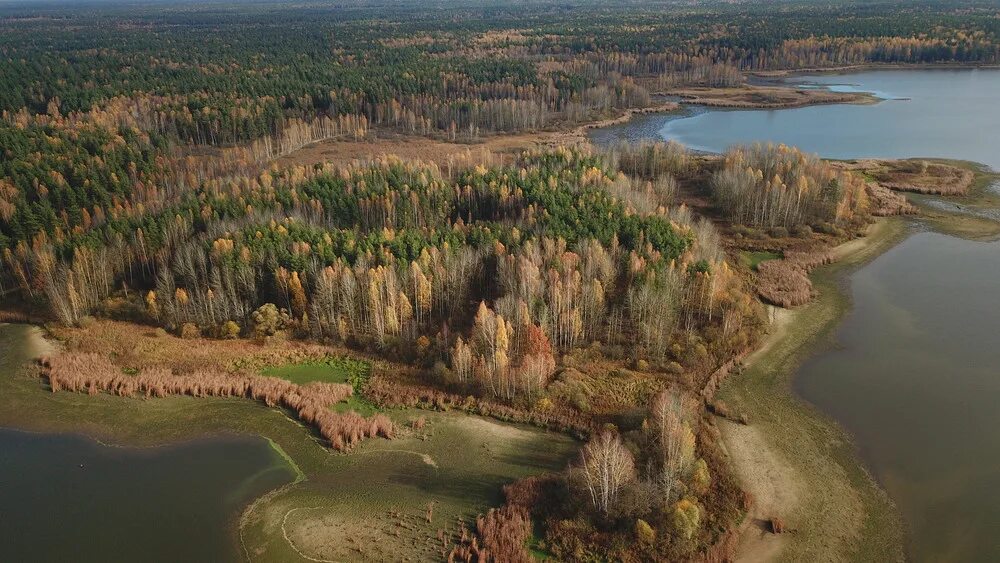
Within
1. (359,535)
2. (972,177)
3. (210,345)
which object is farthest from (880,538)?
(972,177)

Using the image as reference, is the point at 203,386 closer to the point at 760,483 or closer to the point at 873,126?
the point at 760,483

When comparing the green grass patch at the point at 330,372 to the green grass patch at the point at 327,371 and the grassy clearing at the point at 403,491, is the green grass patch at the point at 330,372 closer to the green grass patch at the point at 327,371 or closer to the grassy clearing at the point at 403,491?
the green grass patch at the point at 327,371

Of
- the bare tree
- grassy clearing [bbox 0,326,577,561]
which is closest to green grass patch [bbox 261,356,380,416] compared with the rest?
grassy clearing [bbox 0,326,577,561]

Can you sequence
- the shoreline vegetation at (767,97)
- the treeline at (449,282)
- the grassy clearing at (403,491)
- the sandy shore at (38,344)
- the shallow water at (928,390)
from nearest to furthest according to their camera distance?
the grassy clearing at (403,491)
the shallow water at (928,390)
the treeline at (449,282)
the sandy shore at (38,344)
the shoreline vegetation at (767,97)

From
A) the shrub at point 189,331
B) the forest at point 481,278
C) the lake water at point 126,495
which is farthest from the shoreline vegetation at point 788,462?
the shrub at point 189,331

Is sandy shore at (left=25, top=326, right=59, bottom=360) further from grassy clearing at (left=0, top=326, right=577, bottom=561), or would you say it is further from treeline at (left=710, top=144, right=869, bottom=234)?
treeline at (left=710, top=144, right=869, bottom=234)

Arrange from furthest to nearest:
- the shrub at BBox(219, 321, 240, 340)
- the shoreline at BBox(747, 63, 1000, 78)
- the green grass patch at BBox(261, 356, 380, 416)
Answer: the shoreline at BBox(747, 63, 1000, 78), the shrub at BBox(219, 321, 240, 340), the green grass patch at BBox(261, 356, 380, 416)

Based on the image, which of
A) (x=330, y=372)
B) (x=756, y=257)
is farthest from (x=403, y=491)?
(x=756, y=257)
